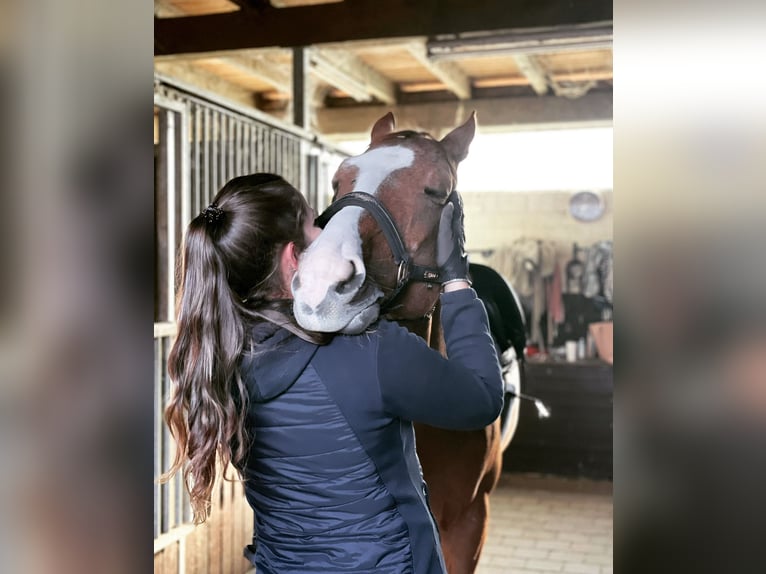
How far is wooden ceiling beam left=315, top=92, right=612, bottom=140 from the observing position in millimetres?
1486

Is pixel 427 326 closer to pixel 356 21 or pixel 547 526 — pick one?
pixel 547 526

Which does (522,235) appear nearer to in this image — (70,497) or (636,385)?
(636,385)

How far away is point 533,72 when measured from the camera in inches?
61.8

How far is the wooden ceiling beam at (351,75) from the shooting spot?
1616 millimetres

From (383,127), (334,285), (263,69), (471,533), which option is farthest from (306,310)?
(263,69)

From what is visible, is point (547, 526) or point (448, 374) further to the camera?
point (547, 526)

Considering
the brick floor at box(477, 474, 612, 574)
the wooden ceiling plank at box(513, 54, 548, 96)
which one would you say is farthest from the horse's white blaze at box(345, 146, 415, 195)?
the brick floor at box(477, 474, 612, 574)

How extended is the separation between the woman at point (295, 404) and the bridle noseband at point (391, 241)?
4.6 inches

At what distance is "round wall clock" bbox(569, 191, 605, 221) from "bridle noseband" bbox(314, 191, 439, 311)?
417 millimetres

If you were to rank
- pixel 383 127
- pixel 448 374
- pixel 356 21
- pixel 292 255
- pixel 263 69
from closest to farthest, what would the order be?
pixel 448 374, pixel 292 255, pixel 383 127, pixel 356 21, pixel 263 69

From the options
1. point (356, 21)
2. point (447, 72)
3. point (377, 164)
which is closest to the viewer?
point (377, 164)

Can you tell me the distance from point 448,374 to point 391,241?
286 mm

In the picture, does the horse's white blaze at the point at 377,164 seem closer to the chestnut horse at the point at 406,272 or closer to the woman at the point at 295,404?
the chestnut horse at the point at 406,272

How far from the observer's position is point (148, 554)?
162 centimetres
